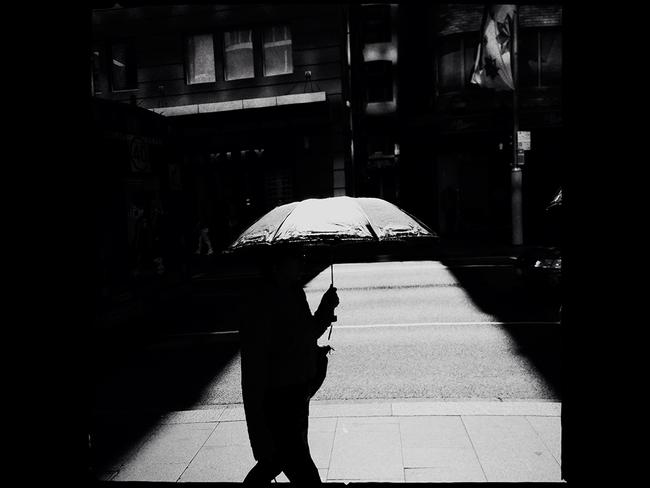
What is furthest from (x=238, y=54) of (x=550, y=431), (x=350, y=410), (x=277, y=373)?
(x=277, y=373)

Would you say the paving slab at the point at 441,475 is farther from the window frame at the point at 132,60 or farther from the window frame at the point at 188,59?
the window frame at the point at 132,60

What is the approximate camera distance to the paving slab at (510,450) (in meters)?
4.20

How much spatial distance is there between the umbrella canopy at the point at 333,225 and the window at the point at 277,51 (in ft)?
61.0

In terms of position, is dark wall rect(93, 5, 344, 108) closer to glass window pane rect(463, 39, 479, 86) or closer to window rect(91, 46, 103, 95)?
window rect(91, 46, 103, 95)

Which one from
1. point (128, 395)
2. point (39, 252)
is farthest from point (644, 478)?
point (128, 395)

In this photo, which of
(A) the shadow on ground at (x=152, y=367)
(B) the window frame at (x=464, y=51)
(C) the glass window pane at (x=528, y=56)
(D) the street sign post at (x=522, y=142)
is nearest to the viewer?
(A) the shadow on ground at (x=152, y=367)

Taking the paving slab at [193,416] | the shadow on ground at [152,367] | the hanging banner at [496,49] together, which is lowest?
the shadow on ground at [152,367]

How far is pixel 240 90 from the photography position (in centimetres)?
2167

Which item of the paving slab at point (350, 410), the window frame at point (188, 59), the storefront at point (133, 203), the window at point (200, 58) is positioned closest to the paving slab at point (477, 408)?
the paving slab at point (350, 410)

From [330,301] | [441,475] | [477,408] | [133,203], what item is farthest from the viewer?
[133,203]

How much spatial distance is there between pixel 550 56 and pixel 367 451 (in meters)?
23.2

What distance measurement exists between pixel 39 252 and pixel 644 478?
3.34 meters

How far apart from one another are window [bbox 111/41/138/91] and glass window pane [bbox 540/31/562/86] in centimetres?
1707

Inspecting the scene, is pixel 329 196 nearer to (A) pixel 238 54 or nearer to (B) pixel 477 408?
(A) pixel 238 54
